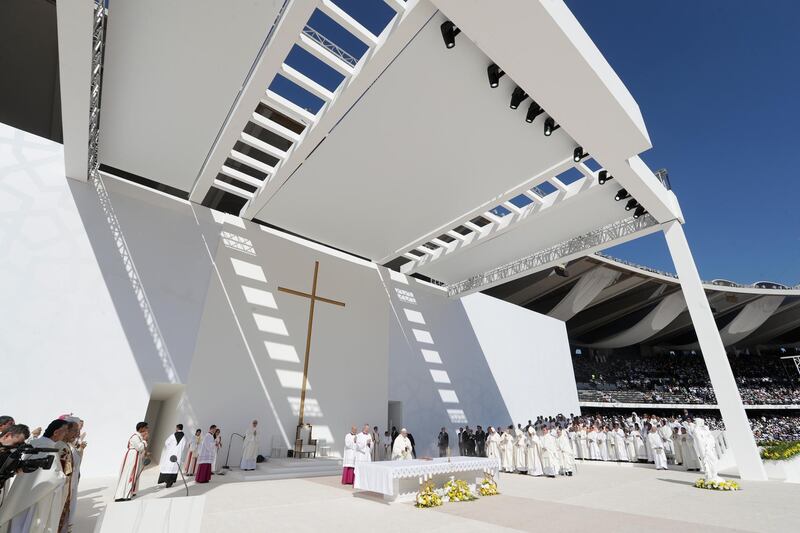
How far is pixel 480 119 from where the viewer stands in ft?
26.7

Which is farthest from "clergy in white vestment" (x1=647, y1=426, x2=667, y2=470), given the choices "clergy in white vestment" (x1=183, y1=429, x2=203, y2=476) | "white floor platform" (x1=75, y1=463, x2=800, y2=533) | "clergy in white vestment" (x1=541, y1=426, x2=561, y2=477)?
"clergy in white vestment" (x1=183, y1=429, x2=203, y2=476)

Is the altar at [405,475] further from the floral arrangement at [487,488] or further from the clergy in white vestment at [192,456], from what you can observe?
the clergy in white vestment at [192,456]

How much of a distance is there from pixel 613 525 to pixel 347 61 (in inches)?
315

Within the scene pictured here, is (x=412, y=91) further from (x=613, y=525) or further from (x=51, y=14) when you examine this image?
(x=51, y=14)

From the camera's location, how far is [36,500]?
325 cm

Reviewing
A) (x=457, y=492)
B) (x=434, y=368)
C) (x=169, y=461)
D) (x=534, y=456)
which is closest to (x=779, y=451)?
(x=534, y=456)

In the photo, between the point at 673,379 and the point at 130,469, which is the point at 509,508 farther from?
the point at 673,379

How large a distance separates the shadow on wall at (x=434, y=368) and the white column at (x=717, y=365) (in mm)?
8310

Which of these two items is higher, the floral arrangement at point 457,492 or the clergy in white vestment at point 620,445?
the clergy in white vestment at point 620,445

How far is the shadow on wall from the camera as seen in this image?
14.5m

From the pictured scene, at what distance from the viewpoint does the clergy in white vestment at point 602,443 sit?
45.3 ft

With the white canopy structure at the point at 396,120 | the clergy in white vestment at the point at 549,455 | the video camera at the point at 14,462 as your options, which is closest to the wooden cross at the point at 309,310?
the white canopy structure at the point at 396,120

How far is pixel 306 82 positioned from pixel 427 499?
7.35 metres

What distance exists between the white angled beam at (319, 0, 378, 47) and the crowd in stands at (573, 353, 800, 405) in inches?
1204
